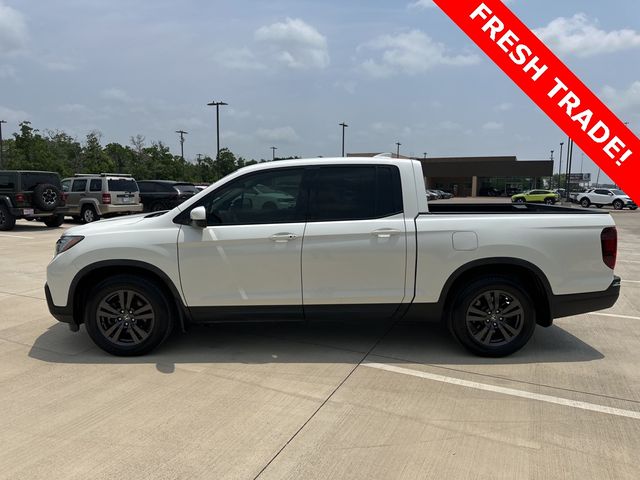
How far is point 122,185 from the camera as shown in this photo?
1780 centimetres

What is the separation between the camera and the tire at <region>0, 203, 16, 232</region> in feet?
50.5

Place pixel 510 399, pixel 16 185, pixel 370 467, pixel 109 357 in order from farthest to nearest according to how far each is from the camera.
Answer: pixel 16 185 < pixel 109 357 < pixel 510 399 < pixel 370 467

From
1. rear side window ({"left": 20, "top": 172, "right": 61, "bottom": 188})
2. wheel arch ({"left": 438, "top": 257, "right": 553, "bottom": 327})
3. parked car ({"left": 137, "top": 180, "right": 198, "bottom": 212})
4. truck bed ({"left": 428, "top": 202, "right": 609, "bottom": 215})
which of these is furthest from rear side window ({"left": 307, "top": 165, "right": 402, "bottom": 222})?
parked car ({"left": 137, "top": 180, "right": 198, "bottom": 212})

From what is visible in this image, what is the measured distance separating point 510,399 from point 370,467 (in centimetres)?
145

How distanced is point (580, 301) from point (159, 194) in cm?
1878

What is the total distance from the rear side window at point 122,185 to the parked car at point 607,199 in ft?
110

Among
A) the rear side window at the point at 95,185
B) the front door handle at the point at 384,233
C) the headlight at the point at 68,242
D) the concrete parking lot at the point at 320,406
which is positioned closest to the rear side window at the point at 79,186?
the rear side window at the point at 95,185

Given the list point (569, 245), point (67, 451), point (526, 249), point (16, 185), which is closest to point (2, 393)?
point (67, 451)

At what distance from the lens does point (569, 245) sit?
438 cm

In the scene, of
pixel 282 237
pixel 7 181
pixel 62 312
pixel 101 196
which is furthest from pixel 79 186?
pixel 282 237

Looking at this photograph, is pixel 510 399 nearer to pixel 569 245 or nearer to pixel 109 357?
pixel 569 245

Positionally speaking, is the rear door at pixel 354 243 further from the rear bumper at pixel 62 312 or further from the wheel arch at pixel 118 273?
the rear bumper at pixel 62 312

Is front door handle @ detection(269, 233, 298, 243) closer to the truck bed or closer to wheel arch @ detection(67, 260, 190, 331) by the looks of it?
wheel arch @ detection(67, 260, 190, 331)

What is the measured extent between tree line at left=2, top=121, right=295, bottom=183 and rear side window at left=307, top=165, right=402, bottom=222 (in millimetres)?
36875
